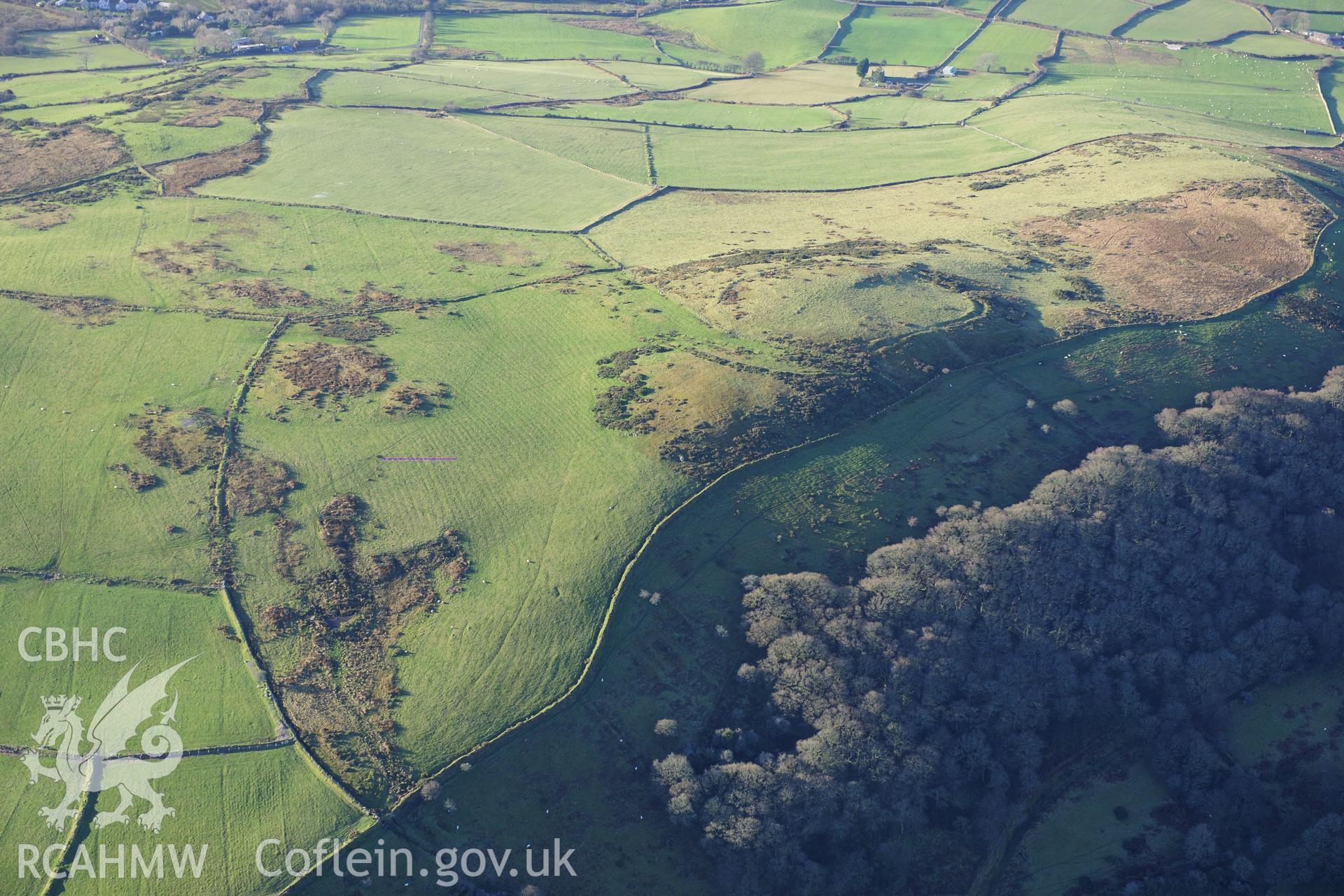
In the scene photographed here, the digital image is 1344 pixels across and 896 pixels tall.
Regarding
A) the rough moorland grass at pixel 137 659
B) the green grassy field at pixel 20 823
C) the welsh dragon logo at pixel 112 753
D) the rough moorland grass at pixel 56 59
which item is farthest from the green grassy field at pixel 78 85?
the green grassy field at pixel 20 823

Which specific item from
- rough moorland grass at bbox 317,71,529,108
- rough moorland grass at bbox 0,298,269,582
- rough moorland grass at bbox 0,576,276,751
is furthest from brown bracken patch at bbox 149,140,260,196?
rough moorland grass at bbox 0,576,276,751

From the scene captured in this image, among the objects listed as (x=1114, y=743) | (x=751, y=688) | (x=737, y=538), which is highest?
(x=737, y=538)

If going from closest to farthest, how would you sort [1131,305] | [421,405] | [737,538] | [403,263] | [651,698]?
[651,698]
[737,538]
[421,405]
[1131,305]
[403,263]

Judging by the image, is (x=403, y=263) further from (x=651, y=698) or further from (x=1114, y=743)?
(x=1114, y=743)

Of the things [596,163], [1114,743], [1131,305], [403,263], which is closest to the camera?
[1114,743]

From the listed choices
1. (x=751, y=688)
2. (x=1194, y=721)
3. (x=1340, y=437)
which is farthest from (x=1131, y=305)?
(x=751, y=688)

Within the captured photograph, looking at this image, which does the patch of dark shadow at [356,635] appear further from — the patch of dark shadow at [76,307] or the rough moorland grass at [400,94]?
the rough moorland grass at [400,94]

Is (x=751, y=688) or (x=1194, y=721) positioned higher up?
(x=751, y=688)
